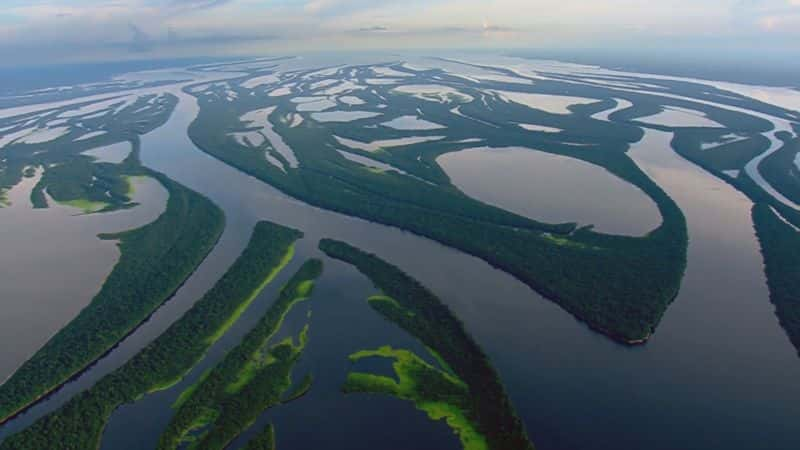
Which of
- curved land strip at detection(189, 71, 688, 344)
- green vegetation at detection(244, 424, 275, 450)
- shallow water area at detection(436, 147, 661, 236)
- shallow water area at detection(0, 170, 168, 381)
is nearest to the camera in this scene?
green vegetation at detection(244, 424, 275, 450)

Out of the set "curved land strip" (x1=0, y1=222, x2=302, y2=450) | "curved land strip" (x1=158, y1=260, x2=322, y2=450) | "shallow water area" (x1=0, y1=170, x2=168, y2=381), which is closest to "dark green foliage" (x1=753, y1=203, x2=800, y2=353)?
"curved land strip" (x1=158, y1=260, x2=322, y2=450)

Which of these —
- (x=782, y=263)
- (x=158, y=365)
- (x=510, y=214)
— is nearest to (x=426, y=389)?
(x=158, y=365)

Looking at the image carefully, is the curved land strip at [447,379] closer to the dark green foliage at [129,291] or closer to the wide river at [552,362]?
the wide river at [552,362]

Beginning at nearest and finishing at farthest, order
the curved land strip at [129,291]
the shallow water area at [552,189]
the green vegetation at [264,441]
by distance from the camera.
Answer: the green vegetation at [264,441] → the curved land strip at [129,291] → the shallow water area at [552,189]

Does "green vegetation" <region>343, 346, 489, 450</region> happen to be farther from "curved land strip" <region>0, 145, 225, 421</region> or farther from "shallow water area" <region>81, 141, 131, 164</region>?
"shallow water area" <region>81, 141, 131, 164</region>

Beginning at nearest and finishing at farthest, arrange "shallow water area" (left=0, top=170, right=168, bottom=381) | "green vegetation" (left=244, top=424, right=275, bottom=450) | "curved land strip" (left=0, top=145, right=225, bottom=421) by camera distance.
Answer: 1. "green vegetation" (left=244, top=424, right=275, bottom=450)
2. "curved land strip" (left=0, top=145, right=225, bottom=421)
3. "shallow water area" (left=0, top=170, right=168, bottom=381)

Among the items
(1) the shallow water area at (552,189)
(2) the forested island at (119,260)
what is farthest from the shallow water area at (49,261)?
(1) the shallow water area at (552,189)
